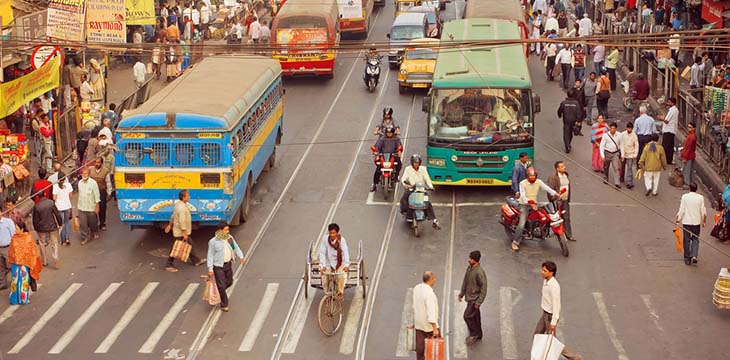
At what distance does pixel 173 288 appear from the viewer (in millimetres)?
21453

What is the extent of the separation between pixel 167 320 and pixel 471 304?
525 centimetres

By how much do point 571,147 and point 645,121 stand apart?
A: 3.07 metres

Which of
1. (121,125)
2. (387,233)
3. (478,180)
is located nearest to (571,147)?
(478,180)

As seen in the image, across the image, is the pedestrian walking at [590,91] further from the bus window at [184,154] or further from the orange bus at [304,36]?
the bus window at [184,154]

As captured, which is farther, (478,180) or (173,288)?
(478,180)

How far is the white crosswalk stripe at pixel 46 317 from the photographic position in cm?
1883

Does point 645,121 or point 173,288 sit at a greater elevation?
point 645,121

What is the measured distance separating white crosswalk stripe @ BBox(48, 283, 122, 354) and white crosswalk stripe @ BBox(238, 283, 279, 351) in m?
2.80

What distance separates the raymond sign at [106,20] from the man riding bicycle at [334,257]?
13464 mm

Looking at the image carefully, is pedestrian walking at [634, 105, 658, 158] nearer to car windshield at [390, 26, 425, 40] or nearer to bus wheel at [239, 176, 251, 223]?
bus wheel at [239, 176, 251, 223]

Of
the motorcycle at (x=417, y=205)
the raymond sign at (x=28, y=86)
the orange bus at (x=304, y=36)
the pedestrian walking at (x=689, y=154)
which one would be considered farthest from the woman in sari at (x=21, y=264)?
the orange bus at (x=304, y=36)

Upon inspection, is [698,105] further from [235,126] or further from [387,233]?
[235,126]

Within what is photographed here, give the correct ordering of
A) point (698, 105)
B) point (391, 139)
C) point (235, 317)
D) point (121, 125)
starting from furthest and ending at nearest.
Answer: point (698, 105)
point (391, 139)
point (121, 125)
point (235, 317)

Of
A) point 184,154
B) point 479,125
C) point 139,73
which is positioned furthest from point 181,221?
point 139,73
